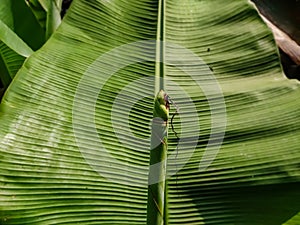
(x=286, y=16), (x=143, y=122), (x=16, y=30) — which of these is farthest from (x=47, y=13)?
(x=286, y=16)

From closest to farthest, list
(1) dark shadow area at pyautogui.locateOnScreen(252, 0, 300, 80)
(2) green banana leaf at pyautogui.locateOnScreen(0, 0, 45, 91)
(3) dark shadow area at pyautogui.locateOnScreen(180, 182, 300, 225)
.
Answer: (3) dark shadow area at pyautogui.locateOnScreen(180, 182, 300, 225)
(2) green banana leaf at pyautogui.locateOnScreen(0, 0, 45, 91)
(1) dark shadow area at pyautogui.locateOnScreen(252, 0, 300, 80)

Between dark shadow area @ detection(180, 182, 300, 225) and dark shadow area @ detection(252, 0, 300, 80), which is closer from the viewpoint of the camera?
dark shadow area @ detection(180, 182, 300, 225)

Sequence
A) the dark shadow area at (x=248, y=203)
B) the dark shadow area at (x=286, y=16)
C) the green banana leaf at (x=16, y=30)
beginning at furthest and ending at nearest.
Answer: the dark shadow area at (x=286, y=16) → the green banana leaf at (x=16, y=30) → the dark shadow area at (x=248, y=203)

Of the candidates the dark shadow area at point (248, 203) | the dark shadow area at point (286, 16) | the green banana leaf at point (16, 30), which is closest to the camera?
the dark shadow area at point (248, 203)

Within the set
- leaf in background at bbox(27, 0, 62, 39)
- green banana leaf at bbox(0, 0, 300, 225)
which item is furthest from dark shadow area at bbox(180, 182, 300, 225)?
leaf in background at bbox(27, 0, 62, 39)

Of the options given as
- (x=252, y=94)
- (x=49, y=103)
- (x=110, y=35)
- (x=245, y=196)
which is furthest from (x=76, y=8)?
(x=245, y=196)

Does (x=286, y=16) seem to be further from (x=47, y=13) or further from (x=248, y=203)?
(x=248, y=203)

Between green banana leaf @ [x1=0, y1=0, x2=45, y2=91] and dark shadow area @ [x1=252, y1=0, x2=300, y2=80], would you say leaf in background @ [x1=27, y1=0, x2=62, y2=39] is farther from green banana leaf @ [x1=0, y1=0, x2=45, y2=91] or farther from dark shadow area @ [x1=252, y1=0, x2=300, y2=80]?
dark shadow area @ [x1=252, y1=0, x2=300, y2=80]

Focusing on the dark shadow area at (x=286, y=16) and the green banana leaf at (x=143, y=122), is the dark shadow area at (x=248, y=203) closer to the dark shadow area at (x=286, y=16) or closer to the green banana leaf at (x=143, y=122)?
the green banana leaf at (x=143, y=122)

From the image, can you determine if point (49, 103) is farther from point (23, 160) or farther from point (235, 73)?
point (235, 73)

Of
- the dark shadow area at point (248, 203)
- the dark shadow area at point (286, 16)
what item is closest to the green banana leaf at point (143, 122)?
the dark shadow area at point (248, 203)
